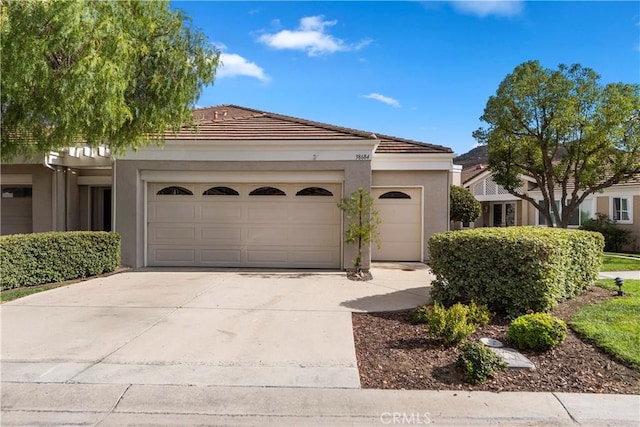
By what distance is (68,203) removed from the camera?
11.8 metres

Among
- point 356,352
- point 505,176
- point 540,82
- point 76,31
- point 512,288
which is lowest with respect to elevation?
point 356,352

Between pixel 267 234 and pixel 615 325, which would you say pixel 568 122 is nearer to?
pixel 615 325

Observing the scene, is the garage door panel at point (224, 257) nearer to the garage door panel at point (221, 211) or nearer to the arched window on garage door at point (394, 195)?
the garage door panel at point (221, 211)

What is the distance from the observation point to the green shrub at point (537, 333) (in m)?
4.68

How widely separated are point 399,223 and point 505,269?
6209 mm

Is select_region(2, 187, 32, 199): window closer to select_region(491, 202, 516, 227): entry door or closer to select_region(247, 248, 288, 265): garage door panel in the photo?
select_region(247, 248, 288, 265): garage door panel

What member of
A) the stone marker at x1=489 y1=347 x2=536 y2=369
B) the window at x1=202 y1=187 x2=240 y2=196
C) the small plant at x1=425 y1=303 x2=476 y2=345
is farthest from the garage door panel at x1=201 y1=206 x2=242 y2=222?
the stone marker at x1=489 y1=347 x2=536 y2=369

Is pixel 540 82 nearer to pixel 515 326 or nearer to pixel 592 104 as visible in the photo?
pixel 592 104

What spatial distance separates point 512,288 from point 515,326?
108 cm

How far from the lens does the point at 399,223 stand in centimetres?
1219

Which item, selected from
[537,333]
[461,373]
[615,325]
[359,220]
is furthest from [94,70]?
[615,325]

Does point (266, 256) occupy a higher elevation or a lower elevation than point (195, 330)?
higher

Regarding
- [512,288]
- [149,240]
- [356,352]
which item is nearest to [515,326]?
[512,288]

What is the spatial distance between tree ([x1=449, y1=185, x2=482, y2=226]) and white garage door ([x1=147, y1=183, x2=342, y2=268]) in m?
7.30
